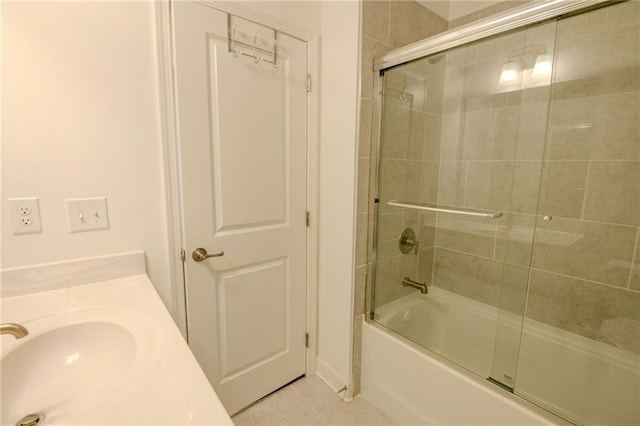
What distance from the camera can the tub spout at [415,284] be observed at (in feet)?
6.02

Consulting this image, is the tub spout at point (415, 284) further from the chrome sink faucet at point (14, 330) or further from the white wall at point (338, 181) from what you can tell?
the chrome sink faucet at point (14, 330)

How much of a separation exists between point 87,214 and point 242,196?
0.59 metres

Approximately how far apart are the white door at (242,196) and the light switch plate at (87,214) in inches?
11.2

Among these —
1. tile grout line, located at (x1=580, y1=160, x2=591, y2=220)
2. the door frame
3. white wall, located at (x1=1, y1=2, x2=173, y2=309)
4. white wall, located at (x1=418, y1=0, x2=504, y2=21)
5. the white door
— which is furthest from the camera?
white wall, located at (x1=418, y1=0, x2=504, y2=21)

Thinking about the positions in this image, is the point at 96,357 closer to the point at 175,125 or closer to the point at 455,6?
the point at 175,125

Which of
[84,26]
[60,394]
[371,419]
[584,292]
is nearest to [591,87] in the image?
[584,292]

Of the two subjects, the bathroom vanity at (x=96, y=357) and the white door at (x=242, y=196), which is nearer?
the bathroom vanity at (x=96, y=357)

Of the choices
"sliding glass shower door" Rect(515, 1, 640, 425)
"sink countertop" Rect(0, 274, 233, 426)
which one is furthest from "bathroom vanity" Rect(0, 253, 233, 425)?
"sliding glass shower door" Rect(515, 1, 640, 425)

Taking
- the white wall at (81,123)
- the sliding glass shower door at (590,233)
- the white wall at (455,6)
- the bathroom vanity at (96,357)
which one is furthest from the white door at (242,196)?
the sliding glass shower door at (590,233)

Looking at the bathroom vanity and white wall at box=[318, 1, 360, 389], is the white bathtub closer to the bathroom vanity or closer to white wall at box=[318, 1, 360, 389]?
white wall at box=[318, 1, 360, 389]

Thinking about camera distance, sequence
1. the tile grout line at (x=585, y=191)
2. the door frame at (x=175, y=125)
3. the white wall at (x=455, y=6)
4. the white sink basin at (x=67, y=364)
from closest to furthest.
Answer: the white sink basin at (x=67, y=364)
the door frame at (x=175, y=125)
the tile grout line at (x=585, y=191)
the white wall at (x=455, y=6)

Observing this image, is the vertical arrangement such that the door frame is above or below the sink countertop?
above

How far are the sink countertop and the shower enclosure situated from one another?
1.18 metres

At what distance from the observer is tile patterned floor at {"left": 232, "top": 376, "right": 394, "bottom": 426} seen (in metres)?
A: 1.51
